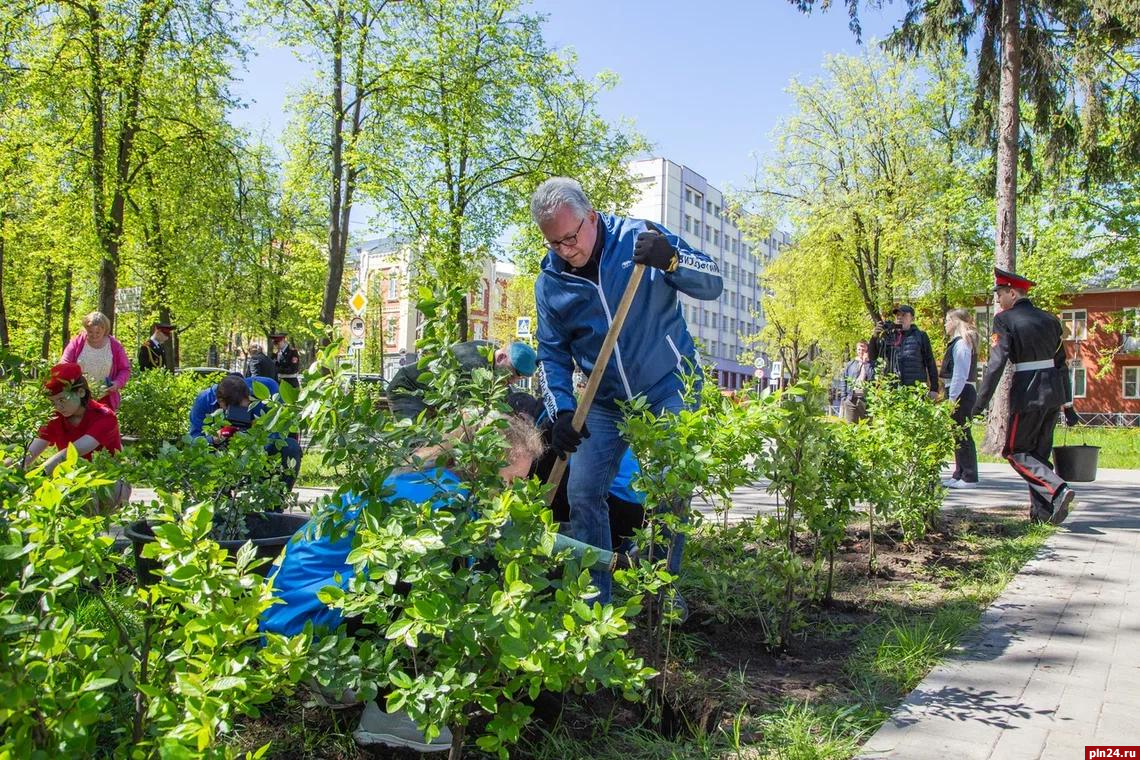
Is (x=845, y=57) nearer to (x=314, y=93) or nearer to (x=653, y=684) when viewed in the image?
(x=314, y=93)

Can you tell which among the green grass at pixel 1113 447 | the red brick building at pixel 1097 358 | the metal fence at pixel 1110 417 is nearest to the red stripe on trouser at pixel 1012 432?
the green grass at pixel 1113 447

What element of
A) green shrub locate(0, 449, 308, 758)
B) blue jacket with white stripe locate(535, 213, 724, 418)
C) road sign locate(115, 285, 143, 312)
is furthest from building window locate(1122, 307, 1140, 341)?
green shrub locate(0, 449, 308, 758)

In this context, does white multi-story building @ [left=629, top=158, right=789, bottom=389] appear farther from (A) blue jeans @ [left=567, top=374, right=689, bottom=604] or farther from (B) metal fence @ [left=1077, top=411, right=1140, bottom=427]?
(A) blue jeans @ [left=567, top=374, right=689, bottom=604]

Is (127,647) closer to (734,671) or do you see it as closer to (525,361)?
(734,671)

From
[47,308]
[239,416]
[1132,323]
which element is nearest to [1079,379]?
[1132,323]

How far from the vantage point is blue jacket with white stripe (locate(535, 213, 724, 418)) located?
3303 mm

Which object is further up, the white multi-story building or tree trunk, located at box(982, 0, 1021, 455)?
the white multi-story building

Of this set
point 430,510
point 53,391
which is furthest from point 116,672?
point 53,391

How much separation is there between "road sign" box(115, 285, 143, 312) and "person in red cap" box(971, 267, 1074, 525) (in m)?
22.4

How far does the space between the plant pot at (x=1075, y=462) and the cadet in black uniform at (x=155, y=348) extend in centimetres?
1116

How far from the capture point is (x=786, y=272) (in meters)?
32.0

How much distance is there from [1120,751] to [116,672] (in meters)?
2.58

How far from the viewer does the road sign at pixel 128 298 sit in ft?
78.9

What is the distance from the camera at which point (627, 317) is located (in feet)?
10.9
